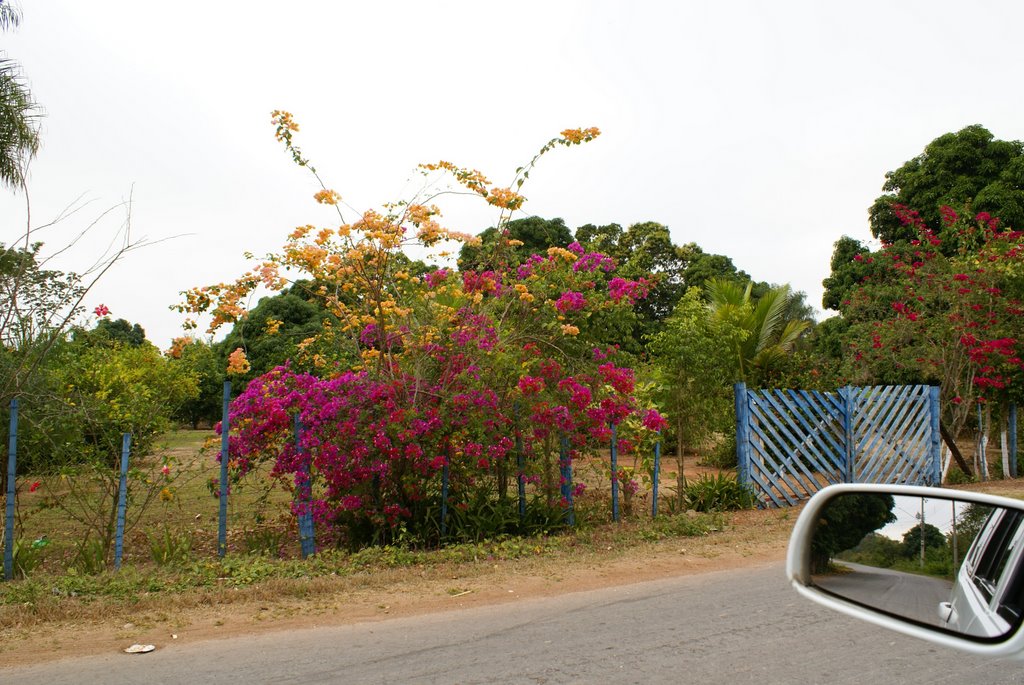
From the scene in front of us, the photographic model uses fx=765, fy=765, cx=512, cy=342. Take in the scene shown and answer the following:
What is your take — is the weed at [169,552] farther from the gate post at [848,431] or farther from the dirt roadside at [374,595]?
the gate post at [848,431]

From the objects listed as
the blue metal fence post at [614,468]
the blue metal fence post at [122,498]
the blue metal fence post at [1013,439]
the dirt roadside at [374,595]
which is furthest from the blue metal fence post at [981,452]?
the blue metal fence post at [122,498]

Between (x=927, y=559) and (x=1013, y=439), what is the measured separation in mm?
16133

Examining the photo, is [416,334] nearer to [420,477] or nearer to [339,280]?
[339,280]

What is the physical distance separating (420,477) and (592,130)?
4.36 metres

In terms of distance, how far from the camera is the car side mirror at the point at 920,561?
1.83 meters

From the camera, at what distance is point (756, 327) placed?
55.2ft

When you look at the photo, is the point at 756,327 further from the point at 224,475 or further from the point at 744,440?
the point at 224,475

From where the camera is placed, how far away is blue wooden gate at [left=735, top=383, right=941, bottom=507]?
11.1m

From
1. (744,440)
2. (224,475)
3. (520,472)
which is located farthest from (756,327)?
(224,475)

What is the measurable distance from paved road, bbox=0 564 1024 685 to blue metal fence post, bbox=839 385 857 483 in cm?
691

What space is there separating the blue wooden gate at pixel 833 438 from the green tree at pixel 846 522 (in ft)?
29.8

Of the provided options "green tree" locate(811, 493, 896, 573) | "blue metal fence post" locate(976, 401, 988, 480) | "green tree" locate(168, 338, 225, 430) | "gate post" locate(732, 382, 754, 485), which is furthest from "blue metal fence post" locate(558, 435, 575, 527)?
"green tree" locate(168, 338, 225, 430)

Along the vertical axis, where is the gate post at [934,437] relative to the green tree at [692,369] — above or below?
below

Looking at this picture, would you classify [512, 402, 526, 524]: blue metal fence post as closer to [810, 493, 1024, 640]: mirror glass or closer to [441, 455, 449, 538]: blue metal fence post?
[441, 455, 449, 538]: blue metal fence post
